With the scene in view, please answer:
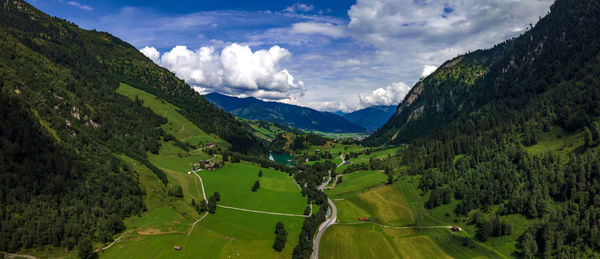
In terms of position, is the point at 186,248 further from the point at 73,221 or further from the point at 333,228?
the point at 333,228

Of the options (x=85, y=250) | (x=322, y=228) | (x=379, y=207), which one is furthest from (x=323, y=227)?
(x=85, y=250)

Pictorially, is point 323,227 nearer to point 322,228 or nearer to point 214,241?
point 322,228

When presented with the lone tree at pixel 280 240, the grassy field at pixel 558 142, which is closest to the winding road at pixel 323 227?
the lone tree at pixel 280 240

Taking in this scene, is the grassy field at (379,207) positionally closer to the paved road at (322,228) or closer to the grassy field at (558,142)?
the paved road at (322,228)

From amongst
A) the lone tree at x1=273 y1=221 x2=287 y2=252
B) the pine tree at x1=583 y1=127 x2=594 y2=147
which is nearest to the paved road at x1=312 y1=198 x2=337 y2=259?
the lone tree at x1=273 y1=221 x2=287 y2=252

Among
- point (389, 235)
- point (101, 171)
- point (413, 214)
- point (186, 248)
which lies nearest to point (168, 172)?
point (101, 171)

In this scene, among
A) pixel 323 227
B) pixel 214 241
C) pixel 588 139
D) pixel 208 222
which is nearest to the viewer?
pixel 214 241
